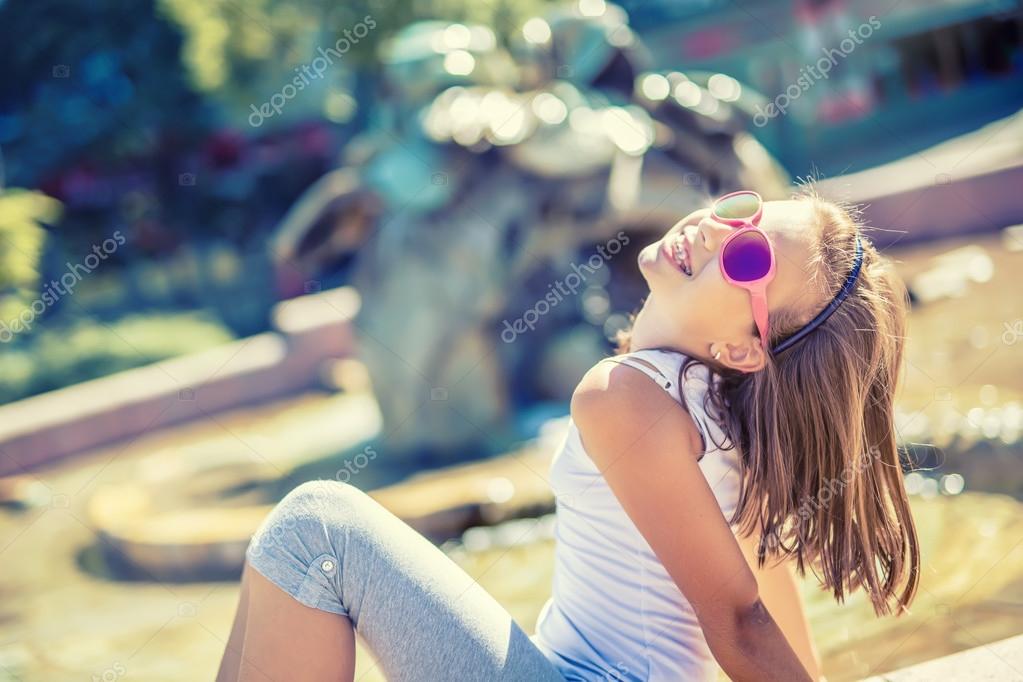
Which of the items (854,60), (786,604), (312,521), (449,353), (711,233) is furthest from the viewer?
(854,60)

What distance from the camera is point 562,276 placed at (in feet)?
23.4

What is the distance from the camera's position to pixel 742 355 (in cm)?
190

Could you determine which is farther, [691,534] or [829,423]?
[829,423]

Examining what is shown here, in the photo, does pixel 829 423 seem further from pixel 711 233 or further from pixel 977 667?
pixel 977 667

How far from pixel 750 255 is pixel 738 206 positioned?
0.13m

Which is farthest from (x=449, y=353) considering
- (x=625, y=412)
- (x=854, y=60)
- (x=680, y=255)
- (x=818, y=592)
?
(x=854, y=60)

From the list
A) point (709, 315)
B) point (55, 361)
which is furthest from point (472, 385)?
point (55, 361)

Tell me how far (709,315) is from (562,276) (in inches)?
205

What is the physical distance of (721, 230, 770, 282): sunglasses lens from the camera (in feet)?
6.07

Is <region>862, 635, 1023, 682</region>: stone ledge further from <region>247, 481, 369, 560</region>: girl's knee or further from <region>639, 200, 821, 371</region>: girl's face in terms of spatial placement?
<region>247, 481, 369, 560</region>: girl's knee

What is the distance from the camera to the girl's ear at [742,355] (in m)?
1.87

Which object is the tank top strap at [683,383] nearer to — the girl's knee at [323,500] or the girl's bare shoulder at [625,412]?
the girl's bare shoulder at [625,412]

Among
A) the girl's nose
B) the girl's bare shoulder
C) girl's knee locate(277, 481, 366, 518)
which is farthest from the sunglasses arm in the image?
girl's knee locate(277, 481, 366, 518)

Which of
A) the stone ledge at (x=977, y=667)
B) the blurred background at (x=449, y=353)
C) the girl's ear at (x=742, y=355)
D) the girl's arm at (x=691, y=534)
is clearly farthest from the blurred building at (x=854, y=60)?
the girl's arm at (x=691, y=534)
